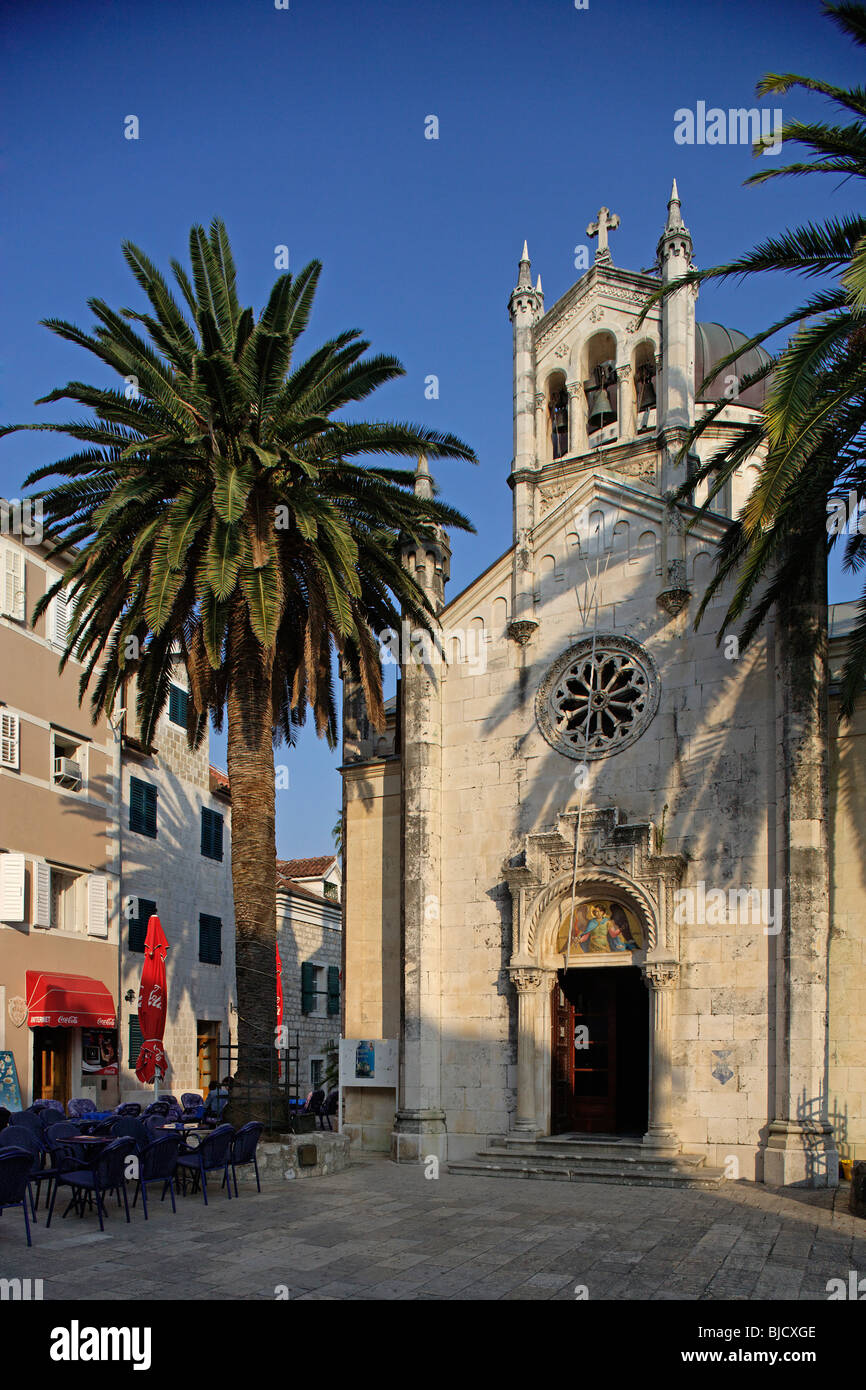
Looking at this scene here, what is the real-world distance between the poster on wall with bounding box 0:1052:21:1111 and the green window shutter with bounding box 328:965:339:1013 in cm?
2104

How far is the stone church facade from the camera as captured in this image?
1670cm

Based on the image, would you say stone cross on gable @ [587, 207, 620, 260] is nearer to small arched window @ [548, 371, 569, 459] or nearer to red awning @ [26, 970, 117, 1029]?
small arched window @ [548, 371, 569, 459]

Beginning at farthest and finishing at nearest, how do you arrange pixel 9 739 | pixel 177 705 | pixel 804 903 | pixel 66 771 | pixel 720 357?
pixel 177 705 → pixel 720 357 → pixel 66 771 → pixel 9 739 → pixel 804 903

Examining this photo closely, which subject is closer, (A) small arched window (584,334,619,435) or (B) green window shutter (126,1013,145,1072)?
(A) small arched window (584,334,619,435)

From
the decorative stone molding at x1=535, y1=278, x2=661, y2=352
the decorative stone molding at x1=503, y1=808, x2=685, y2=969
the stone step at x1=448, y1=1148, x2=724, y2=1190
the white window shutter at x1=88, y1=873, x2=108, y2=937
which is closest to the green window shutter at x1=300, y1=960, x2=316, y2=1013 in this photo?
the white window shutter at x1=88, y1=873, x2=108, y2=937

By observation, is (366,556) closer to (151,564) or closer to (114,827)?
(151,564)

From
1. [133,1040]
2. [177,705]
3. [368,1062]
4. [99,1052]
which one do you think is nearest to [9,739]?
[99,1052]

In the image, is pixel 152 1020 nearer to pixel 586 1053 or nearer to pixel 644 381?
pixel 586 1053

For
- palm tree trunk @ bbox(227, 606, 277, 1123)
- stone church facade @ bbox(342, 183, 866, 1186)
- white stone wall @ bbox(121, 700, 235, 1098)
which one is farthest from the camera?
white stone wall @ bbox(121, 700, 235, 1098)

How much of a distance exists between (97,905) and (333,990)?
59.7 feet

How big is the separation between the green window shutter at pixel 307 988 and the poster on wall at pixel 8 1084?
17715 millimetres

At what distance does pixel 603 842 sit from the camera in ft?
61.1

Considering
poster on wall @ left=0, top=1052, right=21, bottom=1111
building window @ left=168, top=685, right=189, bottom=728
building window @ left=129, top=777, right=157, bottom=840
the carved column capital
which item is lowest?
poster on wall @ left=0, top=1052, right=21, bottom=1111

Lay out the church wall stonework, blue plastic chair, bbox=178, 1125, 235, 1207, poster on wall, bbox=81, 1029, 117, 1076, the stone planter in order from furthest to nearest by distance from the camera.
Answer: poster on wall, bbox=81, 1029, 117, 1076, the stone planter, the church wall stonework, blue plastic chair, bbox=178, 1125, 235, 1207
